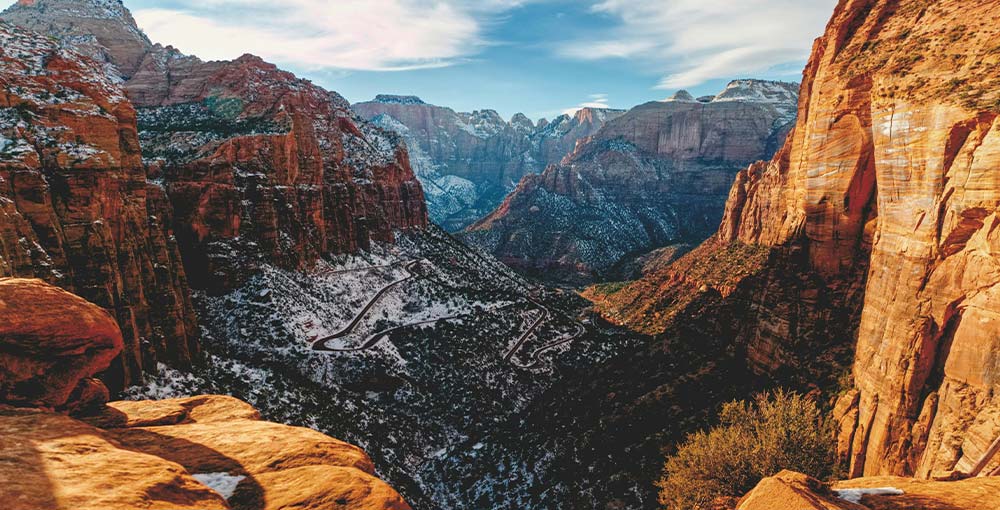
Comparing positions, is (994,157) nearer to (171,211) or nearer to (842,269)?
(842,269)

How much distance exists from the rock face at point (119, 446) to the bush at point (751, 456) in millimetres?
15307

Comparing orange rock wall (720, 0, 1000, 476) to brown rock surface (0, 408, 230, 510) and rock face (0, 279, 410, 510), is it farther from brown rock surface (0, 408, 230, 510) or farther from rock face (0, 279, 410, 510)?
brown rock surface (0, 408, 230, 510)

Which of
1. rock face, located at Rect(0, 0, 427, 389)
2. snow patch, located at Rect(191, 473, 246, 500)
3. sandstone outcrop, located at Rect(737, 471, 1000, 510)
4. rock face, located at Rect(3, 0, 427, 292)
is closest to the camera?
snow patch, located at Rect(191, 473, 246, 500)

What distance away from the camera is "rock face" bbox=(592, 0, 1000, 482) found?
16109mm

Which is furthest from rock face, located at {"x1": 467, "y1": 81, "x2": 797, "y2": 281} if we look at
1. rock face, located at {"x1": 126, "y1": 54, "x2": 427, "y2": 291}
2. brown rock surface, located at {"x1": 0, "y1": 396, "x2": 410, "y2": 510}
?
brown rock surface, located at {"x1": 0, "y1": 396, "x2": 410, "y2": 510}

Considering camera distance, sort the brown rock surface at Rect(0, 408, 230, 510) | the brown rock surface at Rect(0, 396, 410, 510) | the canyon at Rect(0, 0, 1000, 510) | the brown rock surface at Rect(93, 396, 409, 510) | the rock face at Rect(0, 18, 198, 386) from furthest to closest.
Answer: the rock face at Rect(0, 18, 198, 386) < the canyon at Rect(0, 0, 1000, 510) < the brown rock surface at Rect(93, 396, 409, 510) < the brown rock surface at Rect(0, 396, 410, 510) < the brown rock surface at Rect(0, 408, 230, 510)

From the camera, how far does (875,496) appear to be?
12.9m

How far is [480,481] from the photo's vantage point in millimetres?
38156

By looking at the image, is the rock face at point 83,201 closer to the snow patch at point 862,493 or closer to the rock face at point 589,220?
the snow patch at point 862,493

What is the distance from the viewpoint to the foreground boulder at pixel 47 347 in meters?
11.4

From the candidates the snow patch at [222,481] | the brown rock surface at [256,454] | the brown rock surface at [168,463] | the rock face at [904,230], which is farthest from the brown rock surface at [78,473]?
the rock face at [904,230]

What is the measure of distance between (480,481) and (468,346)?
25.1 metres

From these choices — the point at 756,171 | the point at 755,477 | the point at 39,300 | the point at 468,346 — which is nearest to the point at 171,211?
the point at 468,346

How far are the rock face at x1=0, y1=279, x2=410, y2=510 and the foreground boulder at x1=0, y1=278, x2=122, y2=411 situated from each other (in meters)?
0.03
